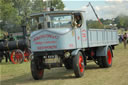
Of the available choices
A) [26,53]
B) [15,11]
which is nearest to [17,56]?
[26,53]

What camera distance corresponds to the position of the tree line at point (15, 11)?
153ft

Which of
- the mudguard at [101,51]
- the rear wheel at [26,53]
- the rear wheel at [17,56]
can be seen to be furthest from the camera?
the rear wheel at [26,53]

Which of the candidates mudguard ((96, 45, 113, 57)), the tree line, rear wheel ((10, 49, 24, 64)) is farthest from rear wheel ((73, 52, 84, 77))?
the tree line

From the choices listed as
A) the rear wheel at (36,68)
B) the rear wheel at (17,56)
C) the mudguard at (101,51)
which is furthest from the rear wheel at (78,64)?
the rear wheel at (17,56)

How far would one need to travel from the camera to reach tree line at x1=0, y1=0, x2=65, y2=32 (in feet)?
153

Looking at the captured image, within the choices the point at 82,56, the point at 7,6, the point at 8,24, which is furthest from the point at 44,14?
the point at 8,24

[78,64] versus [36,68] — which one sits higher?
[78,64]

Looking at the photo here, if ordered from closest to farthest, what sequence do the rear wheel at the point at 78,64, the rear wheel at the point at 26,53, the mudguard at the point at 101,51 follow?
the rear wheel at the point at 78,64
the mudguard at the point at 101,51
the rear wheel at the point at 26,53

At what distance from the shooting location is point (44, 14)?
9.60 meters

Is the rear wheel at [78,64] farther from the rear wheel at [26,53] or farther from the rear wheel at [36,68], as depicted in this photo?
the rear wheel at [26,53]

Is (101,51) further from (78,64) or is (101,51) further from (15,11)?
(15,11)

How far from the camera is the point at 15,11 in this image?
49.8 metres

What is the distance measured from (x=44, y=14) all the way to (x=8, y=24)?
136ft

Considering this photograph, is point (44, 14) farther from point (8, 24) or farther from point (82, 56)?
point (8, 24)
